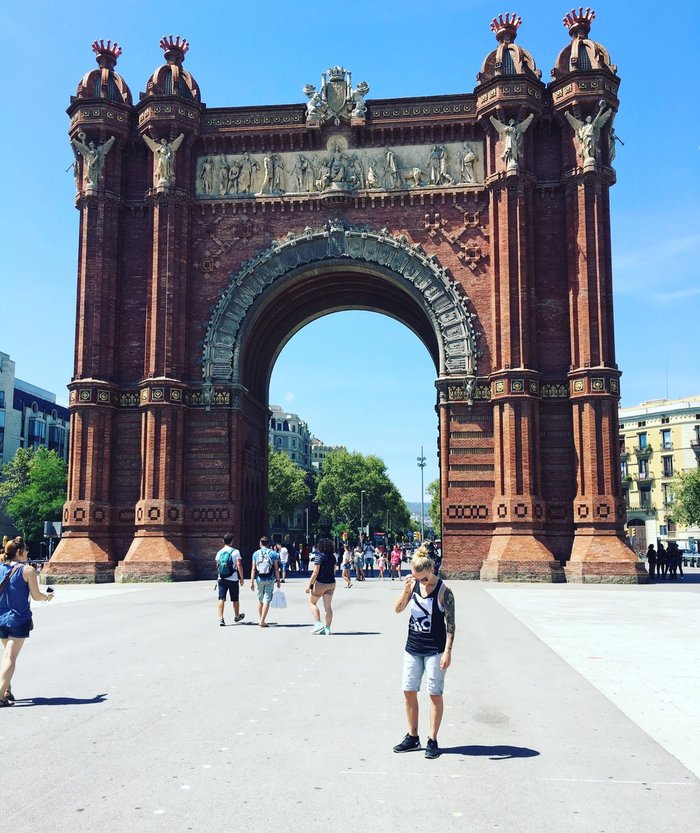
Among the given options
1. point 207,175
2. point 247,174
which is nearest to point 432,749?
point 247,174

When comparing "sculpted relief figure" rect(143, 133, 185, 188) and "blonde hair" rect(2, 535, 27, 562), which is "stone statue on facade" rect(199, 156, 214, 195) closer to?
"sculpted relief figure" rect(143, 133, 185, 188)

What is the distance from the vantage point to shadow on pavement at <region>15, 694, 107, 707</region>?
10.3 metres

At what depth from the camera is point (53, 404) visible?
10025 centimetres

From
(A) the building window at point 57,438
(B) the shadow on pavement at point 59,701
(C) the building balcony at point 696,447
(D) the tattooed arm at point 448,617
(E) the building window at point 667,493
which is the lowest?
(B) the shadow on pavement at point 59,701

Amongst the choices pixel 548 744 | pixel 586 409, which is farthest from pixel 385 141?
pixel 548 744

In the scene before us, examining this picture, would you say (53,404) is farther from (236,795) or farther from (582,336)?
(236,795)

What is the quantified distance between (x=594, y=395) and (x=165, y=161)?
828 inches

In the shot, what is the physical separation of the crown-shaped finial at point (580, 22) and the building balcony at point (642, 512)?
69.2m

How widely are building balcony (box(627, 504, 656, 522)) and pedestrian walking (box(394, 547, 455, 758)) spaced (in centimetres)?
9476

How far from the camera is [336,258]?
39.3 m

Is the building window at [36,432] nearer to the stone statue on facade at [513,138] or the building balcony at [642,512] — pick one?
the building balcony at [642,512]

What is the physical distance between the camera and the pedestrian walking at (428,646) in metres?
8.14

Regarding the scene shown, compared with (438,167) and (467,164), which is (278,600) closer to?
(438,167)

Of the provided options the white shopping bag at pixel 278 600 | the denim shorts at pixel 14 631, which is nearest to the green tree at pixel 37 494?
the white shopping bag at pixel 278 600
